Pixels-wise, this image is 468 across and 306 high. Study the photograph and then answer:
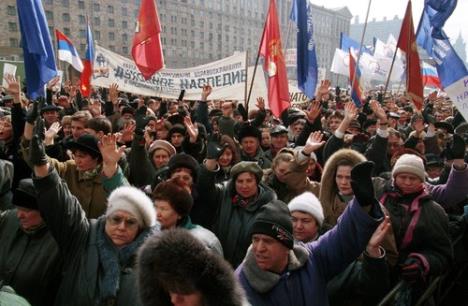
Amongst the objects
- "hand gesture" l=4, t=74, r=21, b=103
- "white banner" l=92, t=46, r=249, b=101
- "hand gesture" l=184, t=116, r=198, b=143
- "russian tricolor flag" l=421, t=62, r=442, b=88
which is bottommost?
"hand gesture" l=184, t=116, r=198, b=143

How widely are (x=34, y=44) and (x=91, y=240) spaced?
12.1 feet

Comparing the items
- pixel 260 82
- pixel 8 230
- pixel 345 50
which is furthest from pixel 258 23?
pixel 8 230

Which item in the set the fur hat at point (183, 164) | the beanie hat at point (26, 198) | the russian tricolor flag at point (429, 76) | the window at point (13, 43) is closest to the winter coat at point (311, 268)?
the beanie hat at point (26, 198)

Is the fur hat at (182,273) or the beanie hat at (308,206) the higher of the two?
the fur hat at (182,273)

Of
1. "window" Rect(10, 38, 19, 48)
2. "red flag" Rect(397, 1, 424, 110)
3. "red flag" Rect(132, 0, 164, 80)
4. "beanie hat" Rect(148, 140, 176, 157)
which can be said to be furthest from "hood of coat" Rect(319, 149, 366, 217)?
"window" Rect(10, 38, 19, 48)

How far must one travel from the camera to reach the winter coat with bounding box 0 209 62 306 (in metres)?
2.45

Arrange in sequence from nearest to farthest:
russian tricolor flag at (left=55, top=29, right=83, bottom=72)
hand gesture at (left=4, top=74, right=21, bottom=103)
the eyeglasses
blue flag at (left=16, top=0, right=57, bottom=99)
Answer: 1. the eyeglasses
2. hand gesture at (left=4, top=74, right=21, bottom=103)
3. blue flag at (left=16, top=0, right=57, bottom=99)
4. russian tricolor flag at (left=55, top=29, right=83, bottom=72)

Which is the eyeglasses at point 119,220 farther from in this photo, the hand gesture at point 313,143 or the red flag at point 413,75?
the red flag at point 413,75

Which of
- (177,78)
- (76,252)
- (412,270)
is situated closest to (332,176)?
(412,270)

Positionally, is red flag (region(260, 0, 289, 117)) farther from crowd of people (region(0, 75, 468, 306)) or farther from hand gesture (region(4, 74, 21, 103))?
hand gesture (region(4, 74, 21, 103))

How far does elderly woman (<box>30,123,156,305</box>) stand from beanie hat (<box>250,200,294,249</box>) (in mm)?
699

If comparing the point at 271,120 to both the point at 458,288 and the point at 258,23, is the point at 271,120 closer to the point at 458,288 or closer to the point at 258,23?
the point at 458,288

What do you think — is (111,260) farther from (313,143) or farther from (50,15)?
(50,15)

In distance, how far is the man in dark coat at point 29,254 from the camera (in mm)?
2451
